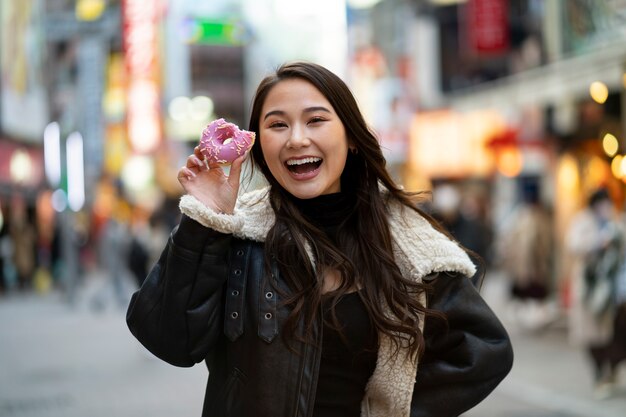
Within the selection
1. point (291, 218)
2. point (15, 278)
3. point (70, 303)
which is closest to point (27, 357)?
point (70, 303)

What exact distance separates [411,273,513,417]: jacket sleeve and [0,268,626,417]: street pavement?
17.9 feet

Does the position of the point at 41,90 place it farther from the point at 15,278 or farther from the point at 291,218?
the point at 291,218

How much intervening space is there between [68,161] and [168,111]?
2529cm

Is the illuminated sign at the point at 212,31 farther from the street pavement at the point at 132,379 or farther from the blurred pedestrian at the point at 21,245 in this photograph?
the street pavement at the point at 132,379

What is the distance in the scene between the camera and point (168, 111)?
1876 inches

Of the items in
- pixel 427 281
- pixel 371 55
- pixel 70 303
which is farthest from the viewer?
pixel 371 55

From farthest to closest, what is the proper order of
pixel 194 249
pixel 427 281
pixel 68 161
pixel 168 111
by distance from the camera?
pixel 168 111 → pixel 68 161 → pixel 427 281 → pixel 194 249

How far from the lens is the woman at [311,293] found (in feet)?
8.18

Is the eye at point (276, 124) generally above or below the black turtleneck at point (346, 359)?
above

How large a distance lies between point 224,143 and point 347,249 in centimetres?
44

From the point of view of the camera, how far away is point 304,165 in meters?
2.67

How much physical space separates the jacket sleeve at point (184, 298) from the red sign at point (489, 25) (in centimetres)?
2101

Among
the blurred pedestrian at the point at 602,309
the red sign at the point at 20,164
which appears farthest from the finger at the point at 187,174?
the red sign at the point at 20,164

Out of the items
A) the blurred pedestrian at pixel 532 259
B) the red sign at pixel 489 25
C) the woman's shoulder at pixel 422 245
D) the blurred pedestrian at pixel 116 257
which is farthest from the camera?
the red sign at pixel 489 25
